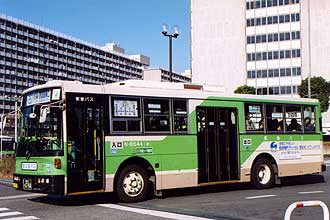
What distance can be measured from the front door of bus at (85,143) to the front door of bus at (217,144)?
131 inches

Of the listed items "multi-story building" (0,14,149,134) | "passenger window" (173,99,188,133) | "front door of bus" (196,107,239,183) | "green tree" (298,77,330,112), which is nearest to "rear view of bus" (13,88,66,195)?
"passenger window" (173,99,188,133)

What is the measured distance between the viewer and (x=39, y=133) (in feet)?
40.3

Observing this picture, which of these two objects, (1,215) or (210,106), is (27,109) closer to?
(1,215)

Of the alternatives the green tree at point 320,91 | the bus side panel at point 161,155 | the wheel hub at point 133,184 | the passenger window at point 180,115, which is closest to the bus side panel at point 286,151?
the bus side panel at point 161,155

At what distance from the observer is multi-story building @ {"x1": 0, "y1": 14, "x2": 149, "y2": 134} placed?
119 metres

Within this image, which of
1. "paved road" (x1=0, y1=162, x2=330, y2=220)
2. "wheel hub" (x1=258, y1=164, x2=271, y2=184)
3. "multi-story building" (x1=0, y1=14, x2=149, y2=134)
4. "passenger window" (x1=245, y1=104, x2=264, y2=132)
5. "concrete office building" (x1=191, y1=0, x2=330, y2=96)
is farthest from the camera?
"multi-story building" (x1=0, y1=14, x2=149, y2=134)

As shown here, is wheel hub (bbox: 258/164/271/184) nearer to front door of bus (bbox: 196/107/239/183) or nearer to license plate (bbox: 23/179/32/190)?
front door of bus (bbox: 196/107/239/183)

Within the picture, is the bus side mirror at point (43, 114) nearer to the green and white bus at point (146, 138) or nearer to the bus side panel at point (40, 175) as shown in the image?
the green and white bus at point (146, 138)

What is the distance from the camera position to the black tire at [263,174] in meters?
Result: 16.0

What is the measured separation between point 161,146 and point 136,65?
413 feet

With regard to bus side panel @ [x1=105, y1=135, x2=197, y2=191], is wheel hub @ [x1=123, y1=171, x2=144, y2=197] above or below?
below

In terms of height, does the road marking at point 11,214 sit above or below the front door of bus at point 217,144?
below

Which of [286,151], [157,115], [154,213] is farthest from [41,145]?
[286,151]

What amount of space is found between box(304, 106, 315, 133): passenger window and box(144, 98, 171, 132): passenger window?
6193 mm
